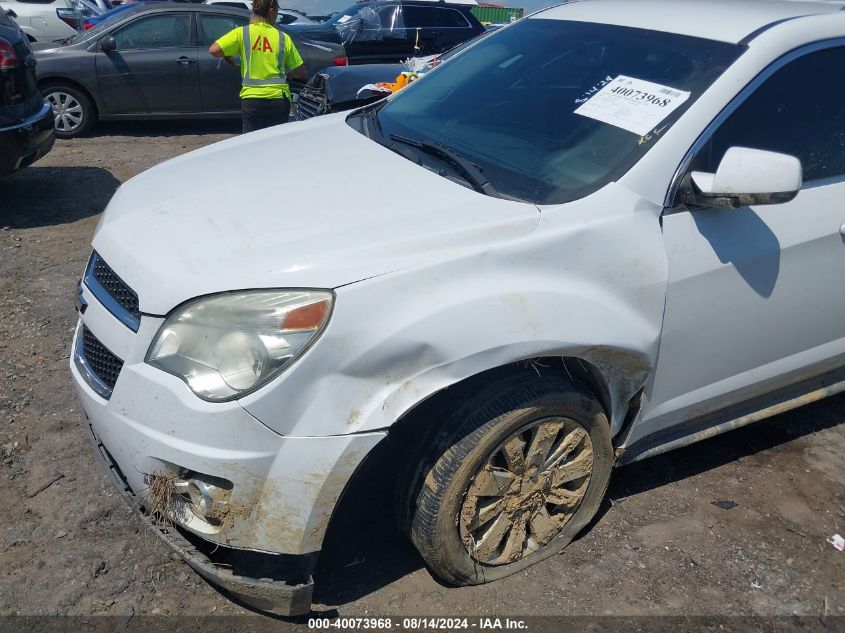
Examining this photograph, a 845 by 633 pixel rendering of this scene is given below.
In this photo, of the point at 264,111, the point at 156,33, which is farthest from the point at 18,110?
the point at 156,33

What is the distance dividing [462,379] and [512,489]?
556 mm

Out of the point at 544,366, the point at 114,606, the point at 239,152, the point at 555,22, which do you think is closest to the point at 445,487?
the point at 544,366

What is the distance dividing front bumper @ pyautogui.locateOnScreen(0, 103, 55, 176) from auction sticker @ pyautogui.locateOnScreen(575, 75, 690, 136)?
4779 millimetres

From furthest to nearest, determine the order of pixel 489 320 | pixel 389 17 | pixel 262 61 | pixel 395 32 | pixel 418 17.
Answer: pixel 418 17 < pixel 389 17 < pixel 395 32 < pixel 262 61 < pixel 489 320

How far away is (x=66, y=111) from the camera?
852 centimetres

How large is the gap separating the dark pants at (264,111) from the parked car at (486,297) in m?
3.14

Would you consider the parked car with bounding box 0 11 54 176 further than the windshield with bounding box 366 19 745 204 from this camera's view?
Yes

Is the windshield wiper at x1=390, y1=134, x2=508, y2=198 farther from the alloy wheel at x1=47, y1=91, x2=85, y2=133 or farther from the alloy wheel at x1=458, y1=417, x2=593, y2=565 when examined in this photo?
the alloy wheel at x1=47, y1=91, x2=85, y2=133

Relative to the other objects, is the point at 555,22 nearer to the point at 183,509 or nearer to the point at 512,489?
the point at 512,489

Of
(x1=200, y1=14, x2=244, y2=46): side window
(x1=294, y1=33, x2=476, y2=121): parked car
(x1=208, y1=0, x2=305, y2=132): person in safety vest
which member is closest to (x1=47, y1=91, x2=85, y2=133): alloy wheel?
(x1=200, y1=14, x2=244, y2=46): side window

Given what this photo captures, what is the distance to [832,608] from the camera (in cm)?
266

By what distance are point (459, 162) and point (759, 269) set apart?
3.66ft

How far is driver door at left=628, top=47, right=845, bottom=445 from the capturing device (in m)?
2.52

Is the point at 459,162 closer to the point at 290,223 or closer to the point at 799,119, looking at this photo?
the point at 290,223
